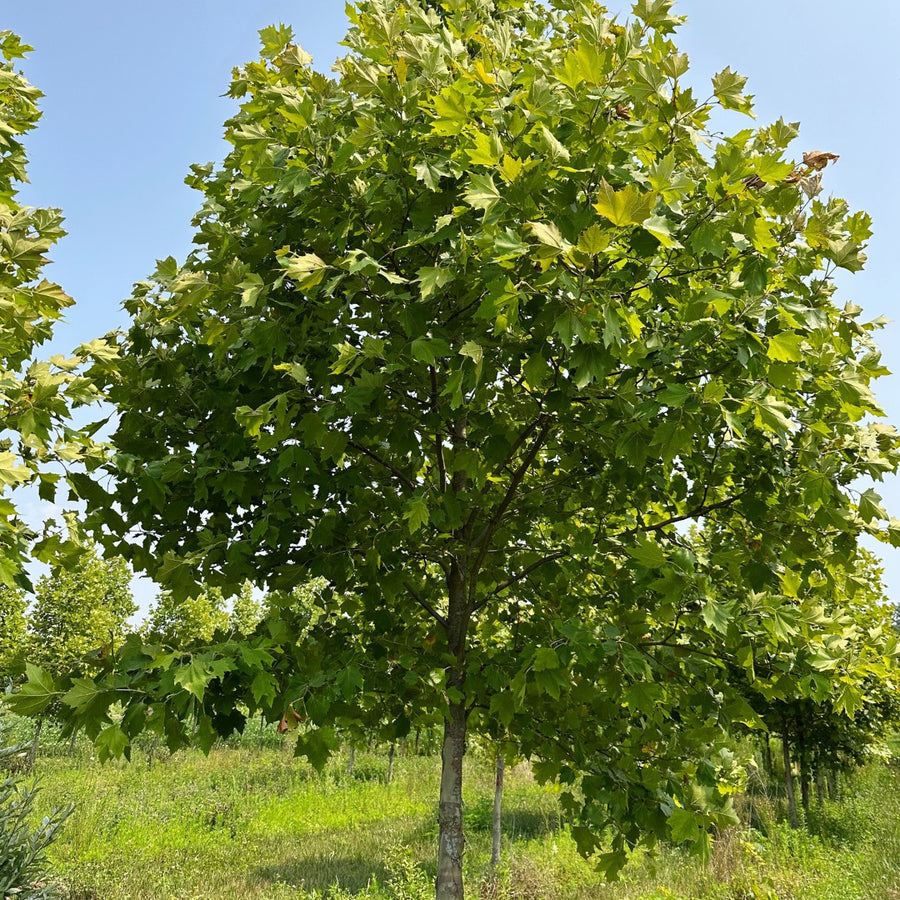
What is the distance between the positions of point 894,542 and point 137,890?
9.43 metres

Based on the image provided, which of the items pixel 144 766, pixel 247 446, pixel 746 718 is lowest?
pixel 144 766

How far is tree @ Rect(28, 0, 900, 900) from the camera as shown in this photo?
99.6 inches

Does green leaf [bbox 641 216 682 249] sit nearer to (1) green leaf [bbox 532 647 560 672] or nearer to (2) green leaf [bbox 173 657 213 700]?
(1) green leaf [bbox 532 647 560 672]

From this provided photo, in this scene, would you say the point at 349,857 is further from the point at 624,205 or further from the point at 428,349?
the point at 624,205

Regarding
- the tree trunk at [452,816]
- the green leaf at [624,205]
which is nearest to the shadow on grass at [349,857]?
the tree trunk at [452,816]

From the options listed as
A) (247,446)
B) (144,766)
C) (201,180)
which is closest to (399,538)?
(247,446)

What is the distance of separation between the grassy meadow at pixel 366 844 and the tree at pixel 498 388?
6.64 ft

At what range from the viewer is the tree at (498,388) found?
2529 mm

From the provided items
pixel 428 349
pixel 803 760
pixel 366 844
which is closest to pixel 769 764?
pixel 803 760

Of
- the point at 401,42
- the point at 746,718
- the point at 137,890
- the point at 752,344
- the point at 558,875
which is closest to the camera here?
the point at 752,344

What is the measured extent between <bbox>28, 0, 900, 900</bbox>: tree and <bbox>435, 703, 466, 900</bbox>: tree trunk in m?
0.02

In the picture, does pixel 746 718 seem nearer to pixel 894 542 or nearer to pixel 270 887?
pixel 894 542

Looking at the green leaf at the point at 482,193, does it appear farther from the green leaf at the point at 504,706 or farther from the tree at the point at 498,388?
the green leaf at the point at 504,706

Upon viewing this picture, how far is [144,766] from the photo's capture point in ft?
57.6
